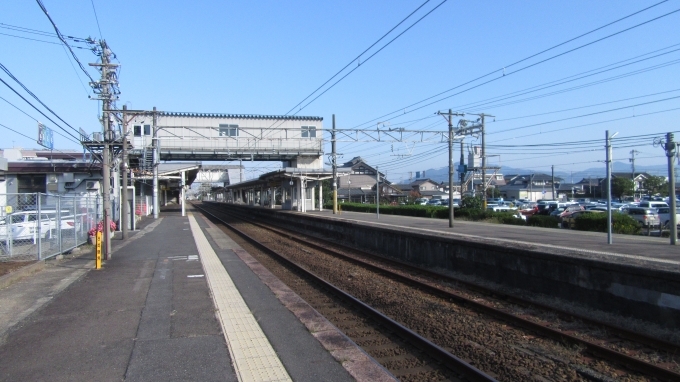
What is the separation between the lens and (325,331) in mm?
7234

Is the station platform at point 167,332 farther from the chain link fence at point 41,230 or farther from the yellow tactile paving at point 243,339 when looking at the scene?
the chain link fence at point 41,230

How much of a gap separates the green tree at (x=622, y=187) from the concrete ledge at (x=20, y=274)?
238ft

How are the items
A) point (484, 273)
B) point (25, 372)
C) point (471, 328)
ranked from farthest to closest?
1. point (484, 273)
2. point (471, 328)
3. point (25, 372)

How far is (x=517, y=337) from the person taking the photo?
7.42 m

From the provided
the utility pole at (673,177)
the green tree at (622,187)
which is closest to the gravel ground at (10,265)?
the utility pole at (673,177)

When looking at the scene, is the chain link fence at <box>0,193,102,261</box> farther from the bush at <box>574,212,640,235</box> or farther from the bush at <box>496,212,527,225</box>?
the bush at <box>574,212,640,235</box>

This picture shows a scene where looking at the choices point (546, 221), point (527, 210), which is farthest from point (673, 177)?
point (527, 210)

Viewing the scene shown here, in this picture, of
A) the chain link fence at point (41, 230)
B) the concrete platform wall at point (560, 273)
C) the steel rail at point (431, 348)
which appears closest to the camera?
the steel rail at point (431, 348)

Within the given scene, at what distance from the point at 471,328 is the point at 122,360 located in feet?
16.9

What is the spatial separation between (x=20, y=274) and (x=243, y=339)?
7151 millimetres

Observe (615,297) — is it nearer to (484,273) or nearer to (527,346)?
(527,346)

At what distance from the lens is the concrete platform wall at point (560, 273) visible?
7.88 m

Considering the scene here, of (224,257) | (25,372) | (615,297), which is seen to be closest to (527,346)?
(615,297)

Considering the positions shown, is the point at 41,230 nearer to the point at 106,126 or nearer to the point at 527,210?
the point at 106,126
